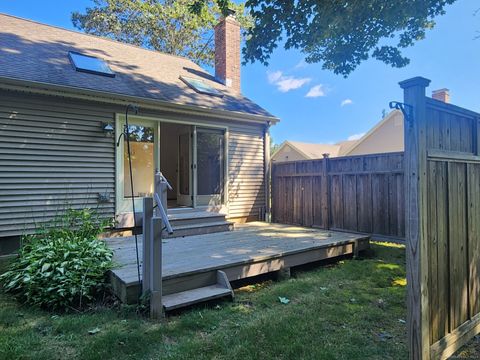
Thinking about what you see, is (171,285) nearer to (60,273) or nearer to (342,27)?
(60,273)

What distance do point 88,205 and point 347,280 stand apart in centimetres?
470

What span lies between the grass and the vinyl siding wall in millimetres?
2210

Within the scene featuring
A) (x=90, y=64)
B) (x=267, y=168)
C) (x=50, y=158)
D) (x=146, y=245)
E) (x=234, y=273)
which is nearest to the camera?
(x=146, y=245)

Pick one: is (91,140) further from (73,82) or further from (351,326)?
(351,326)

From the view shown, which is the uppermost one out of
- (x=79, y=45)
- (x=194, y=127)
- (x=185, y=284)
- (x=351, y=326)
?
(x=79, y=45)

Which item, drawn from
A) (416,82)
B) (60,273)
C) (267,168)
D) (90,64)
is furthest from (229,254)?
(90,64)

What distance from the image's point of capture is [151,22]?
17.8 m

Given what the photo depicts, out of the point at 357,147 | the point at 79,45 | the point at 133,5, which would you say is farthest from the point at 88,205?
the point at 357,147

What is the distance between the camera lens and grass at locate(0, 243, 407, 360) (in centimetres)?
246

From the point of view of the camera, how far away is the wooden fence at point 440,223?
2.13 m

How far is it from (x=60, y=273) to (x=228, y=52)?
27.2ft

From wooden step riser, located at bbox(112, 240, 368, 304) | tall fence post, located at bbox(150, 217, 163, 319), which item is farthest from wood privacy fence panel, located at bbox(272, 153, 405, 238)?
tall fence post, located at bbox(150, 217, 163, 319)

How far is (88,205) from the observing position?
593 cm

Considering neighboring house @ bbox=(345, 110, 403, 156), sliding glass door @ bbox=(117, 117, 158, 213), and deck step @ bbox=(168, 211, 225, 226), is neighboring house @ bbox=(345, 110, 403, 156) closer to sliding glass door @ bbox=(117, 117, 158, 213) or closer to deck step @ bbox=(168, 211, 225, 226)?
deck step @ bbox=(168, 211, 225, 226)
